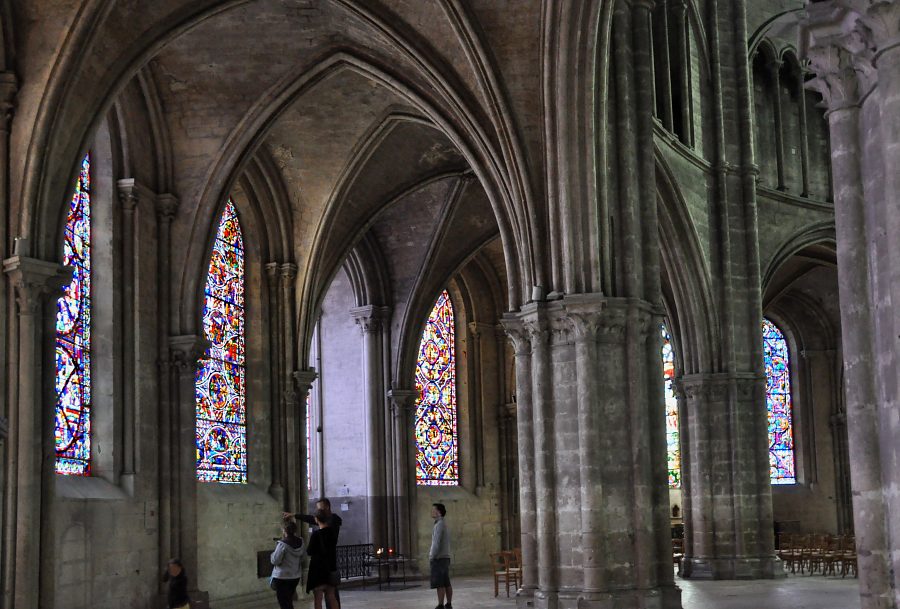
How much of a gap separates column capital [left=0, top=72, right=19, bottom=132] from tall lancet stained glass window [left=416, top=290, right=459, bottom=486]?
51.6 ft

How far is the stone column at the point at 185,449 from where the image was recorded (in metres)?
19.0

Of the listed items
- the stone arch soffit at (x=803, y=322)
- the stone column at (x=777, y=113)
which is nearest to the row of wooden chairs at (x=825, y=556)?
the stone column at (x=777, y=113)

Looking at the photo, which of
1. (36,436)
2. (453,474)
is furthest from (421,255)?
(36,436)

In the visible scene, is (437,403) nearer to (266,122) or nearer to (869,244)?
(266,122)

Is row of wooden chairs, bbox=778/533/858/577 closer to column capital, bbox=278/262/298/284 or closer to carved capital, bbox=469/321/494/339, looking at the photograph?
carved capital, bbox=469/321/494/339

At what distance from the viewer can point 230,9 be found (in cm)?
1772

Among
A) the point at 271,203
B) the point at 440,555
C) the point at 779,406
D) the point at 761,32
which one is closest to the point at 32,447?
the point at 440,555

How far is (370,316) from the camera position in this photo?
2872 cm

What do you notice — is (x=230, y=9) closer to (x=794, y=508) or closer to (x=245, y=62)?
(x=245, y=62)

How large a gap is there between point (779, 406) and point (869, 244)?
95.1 ft

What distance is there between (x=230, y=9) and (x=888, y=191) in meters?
12.1

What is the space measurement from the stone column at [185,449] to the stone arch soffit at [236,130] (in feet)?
8.68

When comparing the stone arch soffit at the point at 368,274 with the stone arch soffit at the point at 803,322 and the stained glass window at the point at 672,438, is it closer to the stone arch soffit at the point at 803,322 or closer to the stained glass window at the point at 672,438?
the stained glass window at the point at 672,438

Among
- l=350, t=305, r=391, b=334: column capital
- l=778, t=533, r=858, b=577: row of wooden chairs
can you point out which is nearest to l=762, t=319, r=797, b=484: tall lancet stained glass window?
l=778, t=533, r=858, b=577: row of wooden chairs
